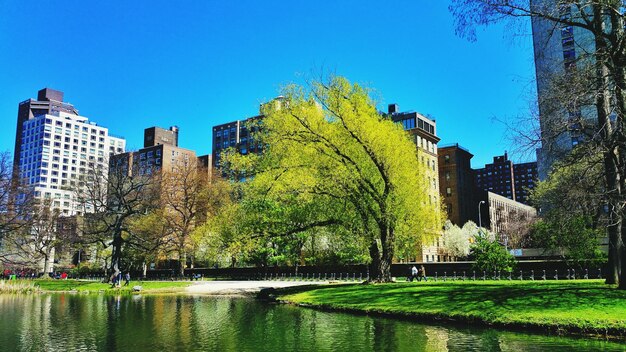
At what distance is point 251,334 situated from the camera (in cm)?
1823

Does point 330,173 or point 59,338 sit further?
point 330,173

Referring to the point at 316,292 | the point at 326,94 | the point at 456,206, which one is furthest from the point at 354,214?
the point at 456,206

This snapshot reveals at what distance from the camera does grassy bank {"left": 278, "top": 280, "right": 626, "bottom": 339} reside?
693 inches

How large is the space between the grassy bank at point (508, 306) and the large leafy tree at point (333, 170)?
6.84 meters

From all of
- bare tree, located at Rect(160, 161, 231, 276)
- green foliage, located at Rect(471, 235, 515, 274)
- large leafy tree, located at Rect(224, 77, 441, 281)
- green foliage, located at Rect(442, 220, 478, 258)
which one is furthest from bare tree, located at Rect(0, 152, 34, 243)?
green foliage, located at Rect(442, 220, 478, 258)

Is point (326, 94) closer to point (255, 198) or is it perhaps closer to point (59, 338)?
point (255, 198)

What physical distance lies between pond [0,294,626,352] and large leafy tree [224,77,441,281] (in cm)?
1058

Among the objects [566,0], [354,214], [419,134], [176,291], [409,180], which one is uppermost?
[419,134]

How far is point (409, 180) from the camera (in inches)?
1420

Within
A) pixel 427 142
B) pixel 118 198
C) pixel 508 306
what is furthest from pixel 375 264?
pixel 427 142

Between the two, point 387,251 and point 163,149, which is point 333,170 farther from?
point 163,149

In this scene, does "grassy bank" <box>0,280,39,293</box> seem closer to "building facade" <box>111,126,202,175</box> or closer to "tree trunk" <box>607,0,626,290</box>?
"tree trunk" <box>607,0,626,290</box>

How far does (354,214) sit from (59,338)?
2223 cm

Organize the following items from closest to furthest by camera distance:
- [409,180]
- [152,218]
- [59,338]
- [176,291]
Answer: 1. [59,338]
2. [409,180]
3. [176,291]
4. [152,218]
